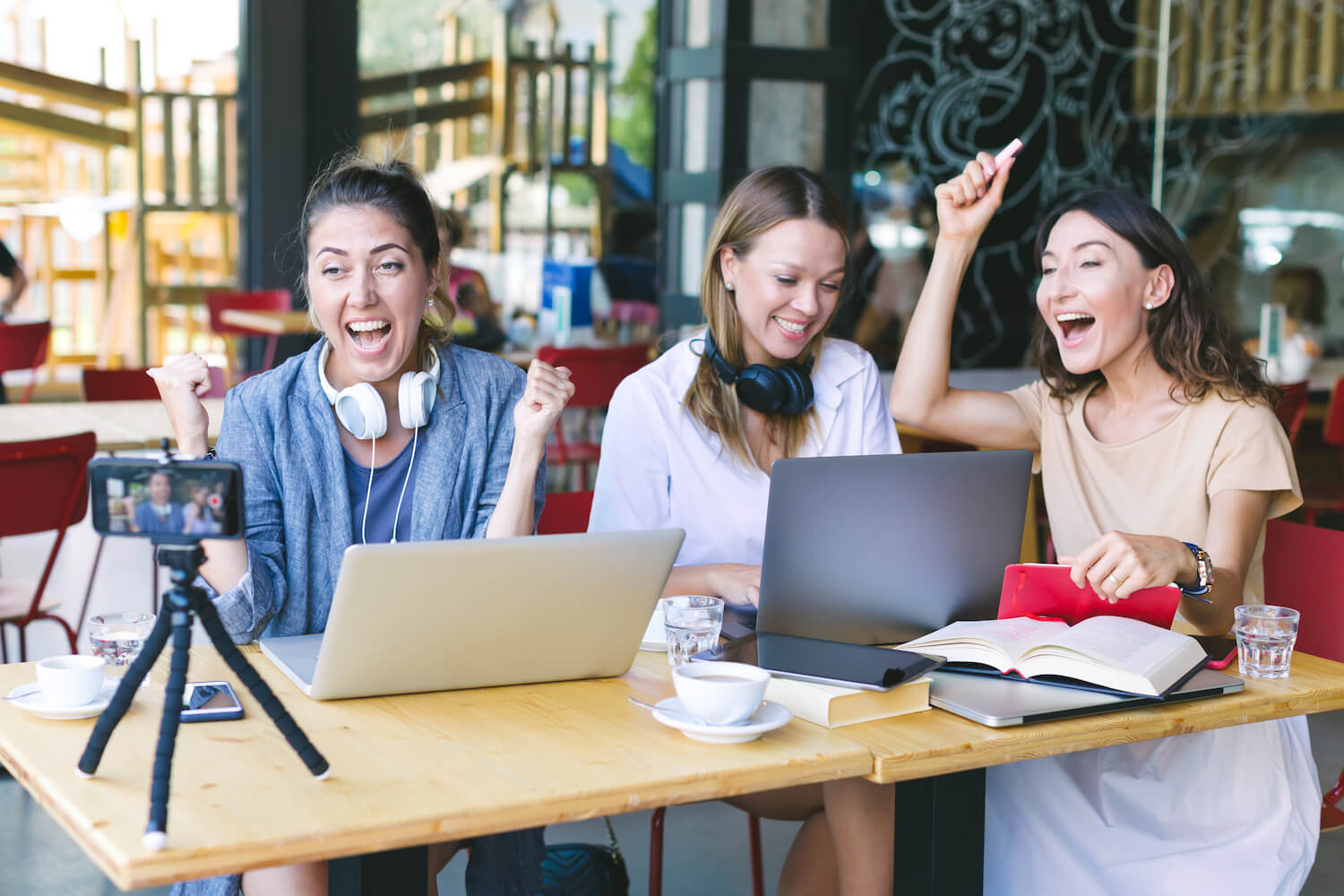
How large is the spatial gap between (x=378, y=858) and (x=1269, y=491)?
1.39 m

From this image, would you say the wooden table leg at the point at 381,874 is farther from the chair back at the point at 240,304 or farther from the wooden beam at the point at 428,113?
the wooden beam at the point at 428,113

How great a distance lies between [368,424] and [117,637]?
46 cm

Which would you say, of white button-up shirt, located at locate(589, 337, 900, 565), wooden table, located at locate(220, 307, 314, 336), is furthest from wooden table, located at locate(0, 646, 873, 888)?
wooden table, located at locate(220, 307, 314, 336)

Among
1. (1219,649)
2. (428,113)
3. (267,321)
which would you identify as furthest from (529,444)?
(428,113)

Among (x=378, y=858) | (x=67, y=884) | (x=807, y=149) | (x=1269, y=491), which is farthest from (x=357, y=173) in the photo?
(x=807, y=149)

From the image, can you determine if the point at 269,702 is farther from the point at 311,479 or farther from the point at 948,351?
the point at 948,351

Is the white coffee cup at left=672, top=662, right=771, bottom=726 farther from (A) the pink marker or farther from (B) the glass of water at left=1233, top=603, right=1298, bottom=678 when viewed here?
(A) the pink marker

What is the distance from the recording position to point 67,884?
266 centimetres

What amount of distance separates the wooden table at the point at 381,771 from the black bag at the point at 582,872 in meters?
0.73

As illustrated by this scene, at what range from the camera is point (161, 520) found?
1.18 metres

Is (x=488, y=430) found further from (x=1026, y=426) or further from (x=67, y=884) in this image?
(x=67, y=884)

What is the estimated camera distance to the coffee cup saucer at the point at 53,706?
139 centimetres

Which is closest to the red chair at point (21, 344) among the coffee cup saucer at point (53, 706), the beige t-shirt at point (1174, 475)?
the coffee cup saucer at point (53, 706)

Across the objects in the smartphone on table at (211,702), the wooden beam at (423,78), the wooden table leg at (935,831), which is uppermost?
the wooden beam at (423,78)
